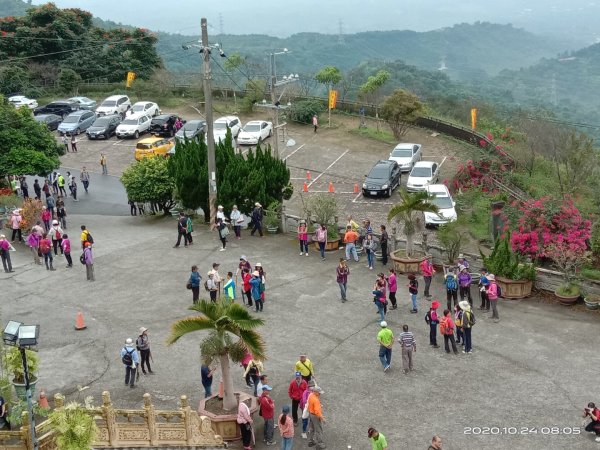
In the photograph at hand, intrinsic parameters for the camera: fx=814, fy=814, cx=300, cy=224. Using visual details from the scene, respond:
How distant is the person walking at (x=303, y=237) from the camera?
2659 cm

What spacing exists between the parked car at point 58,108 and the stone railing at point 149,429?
38683 mm

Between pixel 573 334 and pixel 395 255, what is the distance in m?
6.76

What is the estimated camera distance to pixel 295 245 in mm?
28062

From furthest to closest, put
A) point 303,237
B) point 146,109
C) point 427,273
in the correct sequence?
point 146,109 → point 303,237 → point 427,273

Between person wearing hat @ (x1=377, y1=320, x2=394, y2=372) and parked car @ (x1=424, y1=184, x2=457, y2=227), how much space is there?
11.6 metres

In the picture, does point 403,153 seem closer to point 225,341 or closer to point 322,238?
point 322,238

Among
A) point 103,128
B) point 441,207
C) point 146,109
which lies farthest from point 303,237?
point 146,109

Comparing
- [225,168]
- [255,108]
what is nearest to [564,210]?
[225,168]

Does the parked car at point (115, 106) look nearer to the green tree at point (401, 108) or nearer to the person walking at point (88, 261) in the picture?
the green tree at point (401, 108)

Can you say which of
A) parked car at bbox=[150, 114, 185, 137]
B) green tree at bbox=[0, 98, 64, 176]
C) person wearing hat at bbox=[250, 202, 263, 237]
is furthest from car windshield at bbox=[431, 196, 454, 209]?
parked car at bbox=[150, 114, 185, 137]

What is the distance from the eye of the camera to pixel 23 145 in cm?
3372

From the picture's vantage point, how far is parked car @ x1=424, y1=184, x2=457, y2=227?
30.4m

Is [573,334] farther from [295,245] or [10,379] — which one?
[10,379]

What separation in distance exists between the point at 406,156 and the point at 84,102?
78.9 ft
